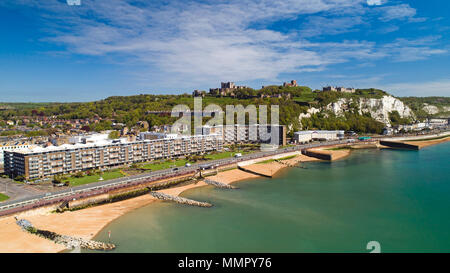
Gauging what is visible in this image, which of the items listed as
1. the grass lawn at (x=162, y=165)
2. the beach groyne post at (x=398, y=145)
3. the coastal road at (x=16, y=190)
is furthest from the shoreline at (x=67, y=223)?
the beach groyne post at (x=398, y=145)

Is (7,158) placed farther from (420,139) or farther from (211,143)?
(420,139)

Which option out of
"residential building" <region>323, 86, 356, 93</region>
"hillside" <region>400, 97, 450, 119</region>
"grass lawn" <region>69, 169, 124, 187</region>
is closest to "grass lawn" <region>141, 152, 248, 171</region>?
"grass lawn" <region>69, 169, 124, 187</region>

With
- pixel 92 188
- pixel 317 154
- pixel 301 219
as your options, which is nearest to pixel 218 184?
pixel 301 219

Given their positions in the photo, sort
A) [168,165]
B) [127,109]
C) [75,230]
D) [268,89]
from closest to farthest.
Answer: [75,230]
[168,165]
[127,109]
[268,89]

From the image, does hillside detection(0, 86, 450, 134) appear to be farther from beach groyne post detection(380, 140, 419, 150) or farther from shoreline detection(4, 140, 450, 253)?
shoreline detection(4, 140, 450, 253)

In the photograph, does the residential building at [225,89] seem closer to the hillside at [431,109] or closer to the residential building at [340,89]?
the residential building at [340,89]

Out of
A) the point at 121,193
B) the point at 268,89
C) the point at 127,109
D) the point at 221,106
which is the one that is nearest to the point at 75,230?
the point at 121,193

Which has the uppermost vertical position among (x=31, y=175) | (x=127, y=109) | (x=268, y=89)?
(x=268, y=89)
